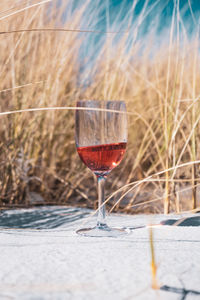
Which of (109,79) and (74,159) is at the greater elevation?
(109,79)

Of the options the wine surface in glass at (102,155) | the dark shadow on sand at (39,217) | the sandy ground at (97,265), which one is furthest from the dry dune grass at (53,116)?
the sandy ground at (97,265)

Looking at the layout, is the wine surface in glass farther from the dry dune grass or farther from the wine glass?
the dry dune grass

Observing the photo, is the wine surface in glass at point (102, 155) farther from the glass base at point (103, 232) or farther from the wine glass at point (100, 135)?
the glass base at point (103, 232)

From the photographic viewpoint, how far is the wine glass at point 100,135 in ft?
3.55

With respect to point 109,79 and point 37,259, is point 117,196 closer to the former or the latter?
point 109,79

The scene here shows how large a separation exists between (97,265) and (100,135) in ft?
1.35

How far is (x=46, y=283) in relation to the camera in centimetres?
65

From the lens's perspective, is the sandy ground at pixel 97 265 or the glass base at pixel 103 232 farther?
the glass base at pixel 103 232

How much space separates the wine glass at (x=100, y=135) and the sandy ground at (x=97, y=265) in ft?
0.45

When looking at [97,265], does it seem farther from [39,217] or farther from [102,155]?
[39,217]

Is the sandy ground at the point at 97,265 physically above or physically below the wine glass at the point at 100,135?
below

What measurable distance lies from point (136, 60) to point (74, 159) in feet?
4.01

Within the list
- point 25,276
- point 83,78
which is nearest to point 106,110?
point 25,276

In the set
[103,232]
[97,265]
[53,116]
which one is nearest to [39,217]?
[103,232]
